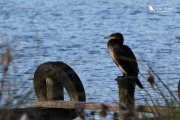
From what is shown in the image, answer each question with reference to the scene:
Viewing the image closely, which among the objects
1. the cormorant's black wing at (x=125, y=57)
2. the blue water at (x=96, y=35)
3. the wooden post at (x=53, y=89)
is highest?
the cormorant's black wing at (x=125, y=57)

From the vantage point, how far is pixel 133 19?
3161 cm

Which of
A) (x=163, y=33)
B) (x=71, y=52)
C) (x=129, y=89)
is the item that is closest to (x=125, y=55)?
(x=129, y=89)

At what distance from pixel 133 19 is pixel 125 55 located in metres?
24.2

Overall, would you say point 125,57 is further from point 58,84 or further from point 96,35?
point 96,35

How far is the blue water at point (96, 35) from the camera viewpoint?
1380cm

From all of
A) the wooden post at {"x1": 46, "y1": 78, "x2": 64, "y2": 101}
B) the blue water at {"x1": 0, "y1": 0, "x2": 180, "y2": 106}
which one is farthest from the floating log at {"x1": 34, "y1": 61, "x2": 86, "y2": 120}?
the blue water at {"x1": 0, "y1": 0, "x2": 180, "y2": 106}

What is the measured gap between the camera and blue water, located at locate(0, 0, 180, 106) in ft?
45.3

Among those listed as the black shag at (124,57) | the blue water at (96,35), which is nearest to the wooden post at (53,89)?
the blue water at (96,35)

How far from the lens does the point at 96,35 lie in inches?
992

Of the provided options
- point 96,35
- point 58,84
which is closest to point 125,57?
point 58,84

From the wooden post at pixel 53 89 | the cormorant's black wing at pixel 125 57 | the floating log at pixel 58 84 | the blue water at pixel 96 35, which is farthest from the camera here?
the blue water at pixel 96 35

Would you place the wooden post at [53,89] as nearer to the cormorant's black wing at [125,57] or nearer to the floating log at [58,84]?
the floating log at [58,84]

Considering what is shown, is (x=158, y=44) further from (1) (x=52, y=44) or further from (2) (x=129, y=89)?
(2) (x=129, y=89)

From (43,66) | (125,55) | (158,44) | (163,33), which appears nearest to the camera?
(125,55)
